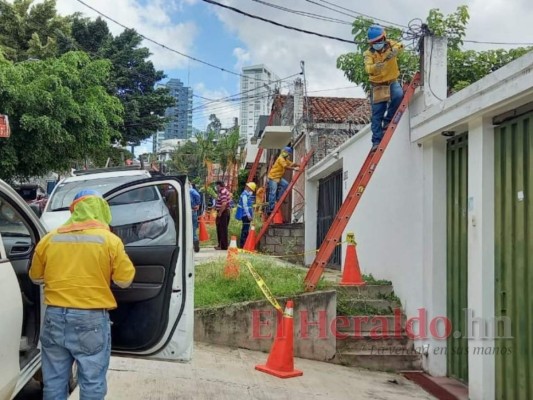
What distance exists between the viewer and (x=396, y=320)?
780cm

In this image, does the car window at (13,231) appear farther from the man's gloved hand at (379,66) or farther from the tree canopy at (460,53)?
the tree canopy at (460,53)

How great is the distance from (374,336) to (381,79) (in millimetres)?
3647

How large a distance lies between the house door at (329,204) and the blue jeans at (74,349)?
27.6 feet

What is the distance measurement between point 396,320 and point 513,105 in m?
3.57

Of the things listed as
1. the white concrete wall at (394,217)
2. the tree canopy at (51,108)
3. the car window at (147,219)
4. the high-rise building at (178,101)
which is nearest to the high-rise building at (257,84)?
the high-rise building at (178,101)

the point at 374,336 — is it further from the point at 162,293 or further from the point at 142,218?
the point at 162,293

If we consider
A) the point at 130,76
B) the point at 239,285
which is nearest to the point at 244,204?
the point at 239,285

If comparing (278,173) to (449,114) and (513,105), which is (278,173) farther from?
(513,105)

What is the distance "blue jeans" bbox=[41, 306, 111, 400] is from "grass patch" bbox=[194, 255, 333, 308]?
142 inches

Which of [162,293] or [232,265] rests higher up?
[232,265]

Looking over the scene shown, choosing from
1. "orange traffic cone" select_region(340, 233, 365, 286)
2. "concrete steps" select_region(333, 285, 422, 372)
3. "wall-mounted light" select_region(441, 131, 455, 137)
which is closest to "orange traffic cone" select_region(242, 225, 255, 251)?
"orange traffic cone" select_region(340, 233, 365, 286)

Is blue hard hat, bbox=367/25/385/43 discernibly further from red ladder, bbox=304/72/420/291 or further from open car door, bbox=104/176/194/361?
open car door, bbox=104/176/194/361

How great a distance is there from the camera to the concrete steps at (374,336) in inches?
294

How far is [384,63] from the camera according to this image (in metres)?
8.32
